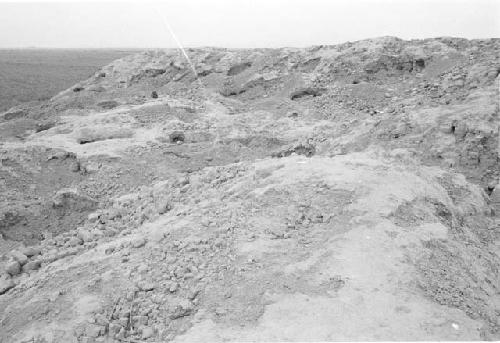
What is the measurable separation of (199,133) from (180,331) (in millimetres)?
8260

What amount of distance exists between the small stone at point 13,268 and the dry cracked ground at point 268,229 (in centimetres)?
2

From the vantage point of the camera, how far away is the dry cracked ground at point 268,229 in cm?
379

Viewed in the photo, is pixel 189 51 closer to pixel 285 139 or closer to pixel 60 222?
pixel 285 139

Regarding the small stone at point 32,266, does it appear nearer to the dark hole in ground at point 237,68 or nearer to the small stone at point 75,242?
the small stone at point 75,242

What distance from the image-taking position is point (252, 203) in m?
5.25

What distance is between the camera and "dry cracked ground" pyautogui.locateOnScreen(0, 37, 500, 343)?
3.79 m

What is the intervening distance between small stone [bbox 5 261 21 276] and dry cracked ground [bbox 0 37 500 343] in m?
0.02

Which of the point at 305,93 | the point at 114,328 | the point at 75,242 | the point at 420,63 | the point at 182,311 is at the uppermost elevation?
the point at 420,63

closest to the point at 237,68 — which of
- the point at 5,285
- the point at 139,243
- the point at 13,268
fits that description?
the point at 13,268

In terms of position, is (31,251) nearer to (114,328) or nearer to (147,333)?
(114,328)

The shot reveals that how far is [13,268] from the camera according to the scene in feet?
19.0

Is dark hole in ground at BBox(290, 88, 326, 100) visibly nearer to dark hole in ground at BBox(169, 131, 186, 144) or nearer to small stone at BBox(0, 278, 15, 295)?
dark hole in ground at BBox(169, 131, 186, 144)

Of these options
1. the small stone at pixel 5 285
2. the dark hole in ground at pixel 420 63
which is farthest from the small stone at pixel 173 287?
the dark hole in ground at pixel 420 63

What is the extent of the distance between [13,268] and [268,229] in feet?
11.7
